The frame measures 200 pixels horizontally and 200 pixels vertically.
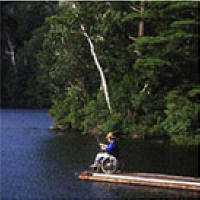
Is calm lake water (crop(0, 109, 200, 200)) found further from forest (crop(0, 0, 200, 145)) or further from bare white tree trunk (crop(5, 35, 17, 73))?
bare white tree trunk (crop(5, 35, 17, 73))

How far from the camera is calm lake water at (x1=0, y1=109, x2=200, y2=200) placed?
20000 mm

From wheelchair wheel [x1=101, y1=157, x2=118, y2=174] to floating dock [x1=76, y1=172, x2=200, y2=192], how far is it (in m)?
0.60

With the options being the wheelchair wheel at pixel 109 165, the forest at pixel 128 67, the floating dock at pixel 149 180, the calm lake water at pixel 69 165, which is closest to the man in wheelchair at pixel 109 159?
the wheelchair wheel at pixel 109 165

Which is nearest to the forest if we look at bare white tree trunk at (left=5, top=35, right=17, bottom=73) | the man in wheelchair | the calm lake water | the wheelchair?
the calm lake water

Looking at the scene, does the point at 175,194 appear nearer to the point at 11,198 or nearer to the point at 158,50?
the point at 11,198

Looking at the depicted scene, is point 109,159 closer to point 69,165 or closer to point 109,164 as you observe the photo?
point 109,164

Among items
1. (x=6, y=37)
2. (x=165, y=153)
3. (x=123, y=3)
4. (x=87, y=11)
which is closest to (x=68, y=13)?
(x=87, y=11)

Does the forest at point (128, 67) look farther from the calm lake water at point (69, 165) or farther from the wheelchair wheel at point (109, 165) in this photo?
the wheelchair wheel at point (109, 165)

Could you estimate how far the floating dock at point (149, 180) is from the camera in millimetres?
20406

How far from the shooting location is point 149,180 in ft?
68.9

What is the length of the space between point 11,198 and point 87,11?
2680 cm

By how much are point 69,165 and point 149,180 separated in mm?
6424

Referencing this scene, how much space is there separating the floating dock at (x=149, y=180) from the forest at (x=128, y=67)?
15.5 m

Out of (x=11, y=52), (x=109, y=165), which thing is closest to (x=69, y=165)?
(x=109, y=165)
